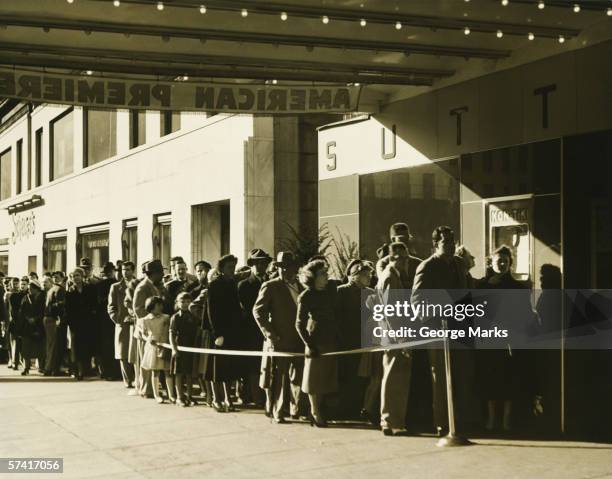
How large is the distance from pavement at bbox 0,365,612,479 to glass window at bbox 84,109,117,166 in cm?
1551

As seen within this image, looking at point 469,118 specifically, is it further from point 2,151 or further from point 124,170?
point 2,151

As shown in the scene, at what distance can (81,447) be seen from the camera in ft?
30.0

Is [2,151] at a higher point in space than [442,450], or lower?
higher

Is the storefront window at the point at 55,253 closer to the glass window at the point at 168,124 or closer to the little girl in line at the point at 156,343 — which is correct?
the glass window at the point at 168,124

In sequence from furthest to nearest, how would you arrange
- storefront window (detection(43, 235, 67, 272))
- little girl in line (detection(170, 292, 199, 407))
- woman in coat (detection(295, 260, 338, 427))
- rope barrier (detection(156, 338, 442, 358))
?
1. storefront window (detection(43, 235, 67, 272))
2. little girl in line (detection(170, 292, 199, 407))
3. woman in coat (detection(295, 260, 338, 427))
4. rope barrier (detection(156, 338, 442, 358))

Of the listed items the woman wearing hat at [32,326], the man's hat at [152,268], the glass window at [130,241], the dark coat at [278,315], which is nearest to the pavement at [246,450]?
the dark coat at [278,315]

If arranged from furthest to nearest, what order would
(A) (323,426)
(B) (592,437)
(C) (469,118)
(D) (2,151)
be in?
(D) (2,151) → (C) (469,118) → (A) (323,426) → (B) (592,437)

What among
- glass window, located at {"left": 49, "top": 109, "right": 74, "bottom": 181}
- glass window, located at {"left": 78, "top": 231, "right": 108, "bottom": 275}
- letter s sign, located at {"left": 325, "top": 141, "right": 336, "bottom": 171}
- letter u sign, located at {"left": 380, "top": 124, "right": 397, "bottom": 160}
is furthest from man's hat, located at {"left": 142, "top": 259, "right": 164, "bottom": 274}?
glass window, located at {"left": 49, "top": 109, "right": 74, "bottom": 181}

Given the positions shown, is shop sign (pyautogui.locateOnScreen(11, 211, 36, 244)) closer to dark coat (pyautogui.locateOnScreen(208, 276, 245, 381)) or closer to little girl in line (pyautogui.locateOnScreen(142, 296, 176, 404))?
little girl in line (pyautogui.locateOnScreen(142, 296, 176, 404))

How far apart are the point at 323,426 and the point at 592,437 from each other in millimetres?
2790

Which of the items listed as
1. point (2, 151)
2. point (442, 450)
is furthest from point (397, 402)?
point (2, 151)

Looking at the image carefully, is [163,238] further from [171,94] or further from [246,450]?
[246,450]

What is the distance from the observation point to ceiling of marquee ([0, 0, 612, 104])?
930 centimetres

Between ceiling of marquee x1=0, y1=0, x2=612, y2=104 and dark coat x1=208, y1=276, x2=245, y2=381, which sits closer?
ceiling of marquee x1=0, y1=0, x2=612, y2=104
